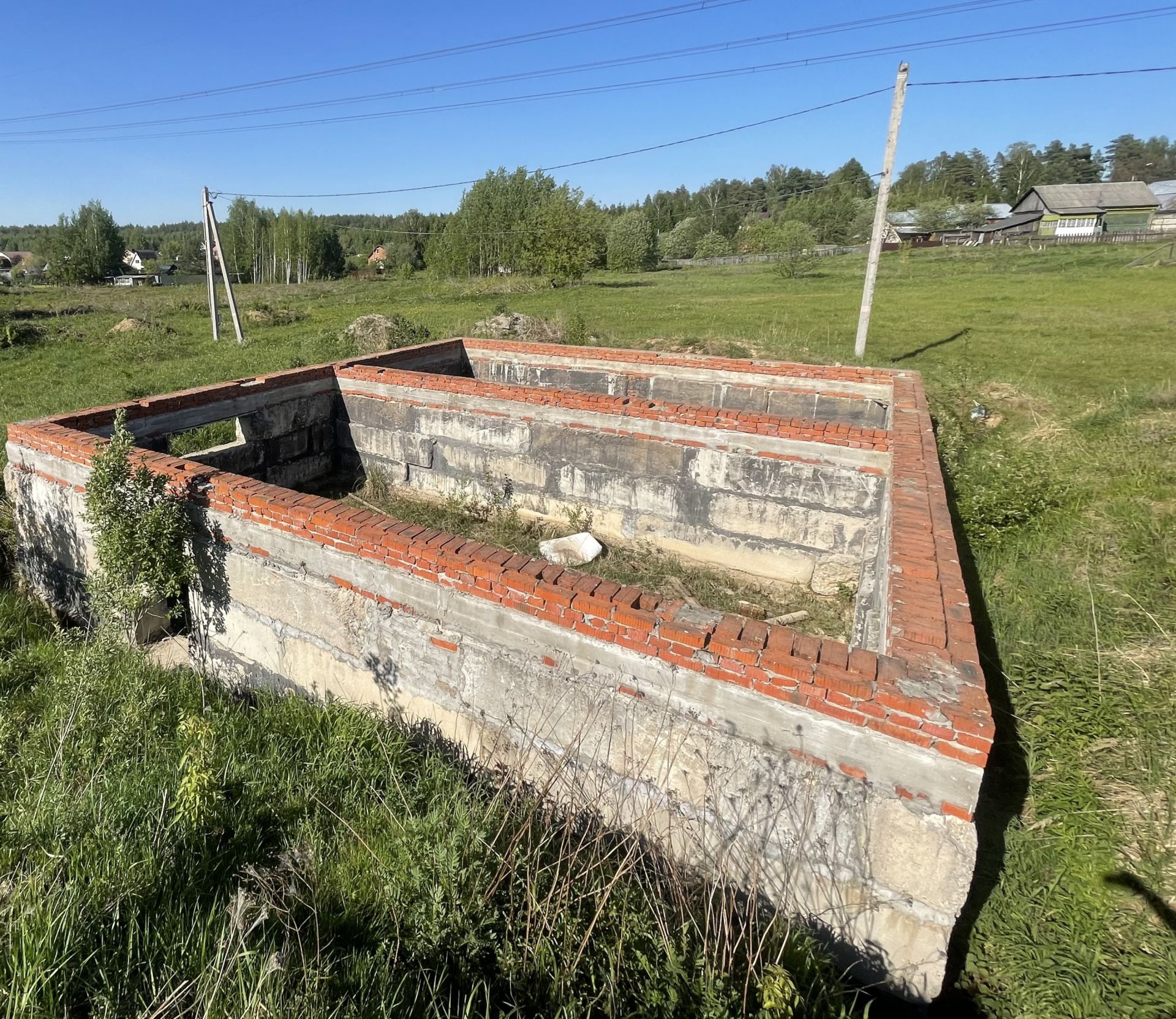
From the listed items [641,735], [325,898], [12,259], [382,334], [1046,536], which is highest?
[12,259]

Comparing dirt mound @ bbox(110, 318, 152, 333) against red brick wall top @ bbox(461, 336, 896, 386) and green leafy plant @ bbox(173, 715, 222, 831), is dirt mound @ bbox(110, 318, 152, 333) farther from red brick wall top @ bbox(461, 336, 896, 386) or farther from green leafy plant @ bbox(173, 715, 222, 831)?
green leafy plant @ bbox(173, 715, 222, 831)

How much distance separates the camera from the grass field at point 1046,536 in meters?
3.00

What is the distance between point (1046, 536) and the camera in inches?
248

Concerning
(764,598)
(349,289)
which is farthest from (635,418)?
(349,289)

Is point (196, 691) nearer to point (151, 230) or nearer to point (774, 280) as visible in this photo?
point (774, 280)

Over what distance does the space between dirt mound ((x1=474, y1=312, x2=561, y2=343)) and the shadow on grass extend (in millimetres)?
14406

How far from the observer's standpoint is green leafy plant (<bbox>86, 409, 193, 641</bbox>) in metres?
4.49

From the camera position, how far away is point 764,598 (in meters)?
6.54

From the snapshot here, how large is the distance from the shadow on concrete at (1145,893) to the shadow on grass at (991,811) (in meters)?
0.48

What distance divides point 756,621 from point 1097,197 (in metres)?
68.8

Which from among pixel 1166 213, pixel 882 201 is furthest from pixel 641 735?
pixel 1166 213

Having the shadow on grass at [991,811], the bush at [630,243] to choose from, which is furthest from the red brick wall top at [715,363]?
the bush at [630,243]

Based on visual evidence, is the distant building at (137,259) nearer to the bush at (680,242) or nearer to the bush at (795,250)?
the bush at (680,242)

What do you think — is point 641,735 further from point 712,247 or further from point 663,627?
point 712,247
